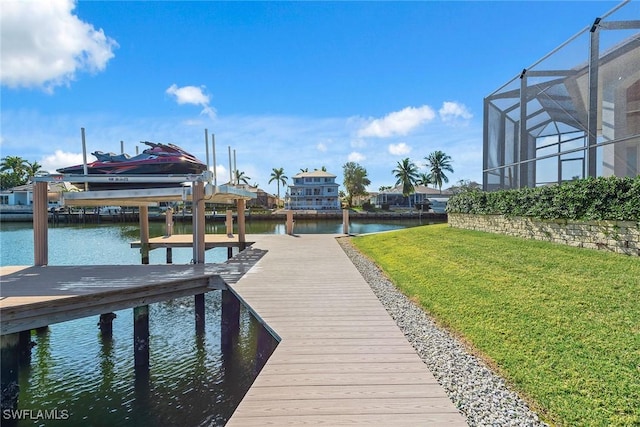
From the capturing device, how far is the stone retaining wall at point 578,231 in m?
7.48

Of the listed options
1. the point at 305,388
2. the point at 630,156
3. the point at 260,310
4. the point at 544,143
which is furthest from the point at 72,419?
the point at 544,143

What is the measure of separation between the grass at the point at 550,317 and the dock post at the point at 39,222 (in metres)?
9.65

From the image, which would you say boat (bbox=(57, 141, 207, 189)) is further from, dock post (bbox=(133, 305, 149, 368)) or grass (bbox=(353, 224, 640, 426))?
grass (bbox=(353, 224, 640, 426))

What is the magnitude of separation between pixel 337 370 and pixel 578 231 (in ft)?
26.9

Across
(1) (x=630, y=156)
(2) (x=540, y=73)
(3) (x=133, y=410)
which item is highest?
(2) (x=540, y=73)

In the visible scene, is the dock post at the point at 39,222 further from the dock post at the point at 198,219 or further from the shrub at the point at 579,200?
the shrub at the point at 579,200

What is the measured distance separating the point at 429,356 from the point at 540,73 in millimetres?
13434

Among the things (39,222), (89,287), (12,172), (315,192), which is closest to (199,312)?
(89,287)

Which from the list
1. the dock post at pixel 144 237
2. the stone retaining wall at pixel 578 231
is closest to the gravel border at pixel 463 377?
the stone retaining wall at pixel 578 231

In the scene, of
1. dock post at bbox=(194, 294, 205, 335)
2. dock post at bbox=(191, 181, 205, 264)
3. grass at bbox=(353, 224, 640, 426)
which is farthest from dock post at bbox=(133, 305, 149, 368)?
grass at bbox=(353, 224, 640, 426)

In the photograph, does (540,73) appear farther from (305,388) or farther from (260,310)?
(305,388)

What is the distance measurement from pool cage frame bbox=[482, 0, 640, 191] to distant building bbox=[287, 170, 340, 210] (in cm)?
4996

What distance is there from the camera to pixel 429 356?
4.27 meters

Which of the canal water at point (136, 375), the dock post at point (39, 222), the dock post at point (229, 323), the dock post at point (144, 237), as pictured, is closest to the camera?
the canal water at point (136, 375)
